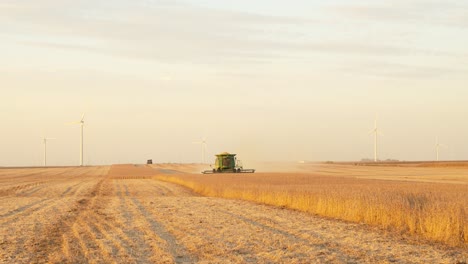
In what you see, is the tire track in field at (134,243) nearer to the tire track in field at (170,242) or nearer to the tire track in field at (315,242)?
the tire track in field at (170,242)

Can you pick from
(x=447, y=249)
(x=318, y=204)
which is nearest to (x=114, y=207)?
(x=318, y=204)

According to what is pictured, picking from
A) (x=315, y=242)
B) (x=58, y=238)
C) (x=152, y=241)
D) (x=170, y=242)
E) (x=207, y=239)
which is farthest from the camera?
(x=58, y=238)

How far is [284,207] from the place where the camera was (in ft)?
97.5

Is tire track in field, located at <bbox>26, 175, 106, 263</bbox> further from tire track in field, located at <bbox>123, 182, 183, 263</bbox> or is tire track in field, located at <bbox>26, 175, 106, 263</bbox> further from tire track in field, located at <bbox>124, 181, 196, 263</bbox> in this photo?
tire track in field, located at <bbox>124, 181, 196, 263</bbox>

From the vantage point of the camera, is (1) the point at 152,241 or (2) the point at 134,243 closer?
(2) the point at 134,243

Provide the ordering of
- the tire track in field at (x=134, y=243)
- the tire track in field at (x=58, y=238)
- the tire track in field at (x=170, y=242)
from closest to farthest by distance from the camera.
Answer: the tire track in field at (x=170, y=242), the tire track in field at (x=134, y=243), the tire track in field at (x=58, y=238)

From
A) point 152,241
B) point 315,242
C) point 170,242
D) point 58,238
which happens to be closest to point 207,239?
point 170,242

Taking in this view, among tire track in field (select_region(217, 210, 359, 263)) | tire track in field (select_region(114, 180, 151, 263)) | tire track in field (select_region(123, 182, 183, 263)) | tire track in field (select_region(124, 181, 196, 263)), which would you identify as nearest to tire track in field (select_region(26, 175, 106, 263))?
tire track in field (select_region(114, 180, 151, 263))

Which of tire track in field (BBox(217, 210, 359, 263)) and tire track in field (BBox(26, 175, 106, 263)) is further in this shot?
tire track in field (BBox(26, 175, 106, 263))

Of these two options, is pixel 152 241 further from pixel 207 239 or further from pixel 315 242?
pixel 315 242

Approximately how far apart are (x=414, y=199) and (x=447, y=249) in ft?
36.4

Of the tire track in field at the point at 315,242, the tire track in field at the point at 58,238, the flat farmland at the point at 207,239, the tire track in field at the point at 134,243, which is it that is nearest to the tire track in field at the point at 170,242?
the flat farmland at the point at 207,239

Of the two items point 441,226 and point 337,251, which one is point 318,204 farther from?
point 337,251

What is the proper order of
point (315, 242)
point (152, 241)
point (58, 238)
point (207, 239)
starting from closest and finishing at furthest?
point (315, 242) < point (152, 241) < point (207, 239) < point (58, 238)
